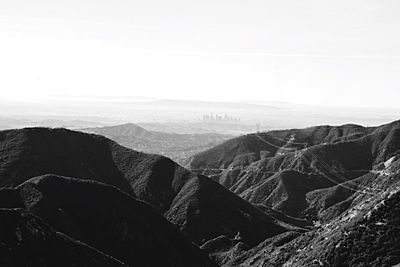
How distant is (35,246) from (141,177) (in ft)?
218

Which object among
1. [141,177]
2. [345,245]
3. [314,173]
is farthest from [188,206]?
[314,173]

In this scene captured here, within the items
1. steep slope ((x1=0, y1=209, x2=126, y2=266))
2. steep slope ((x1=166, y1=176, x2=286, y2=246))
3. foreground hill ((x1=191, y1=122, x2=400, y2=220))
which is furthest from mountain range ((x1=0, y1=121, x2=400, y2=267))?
foreground hill ((x1=191, y1=122, x2=400, y2=220))

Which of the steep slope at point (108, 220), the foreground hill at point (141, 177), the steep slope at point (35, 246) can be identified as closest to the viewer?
→ the steep slope at point (35, 246)

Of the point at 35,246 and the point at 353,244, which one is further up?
the point at 35,246

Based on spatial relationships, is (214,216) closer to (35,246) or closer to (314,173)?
(35,246)

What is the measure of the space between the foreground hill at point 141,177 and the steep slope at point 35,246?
155ft

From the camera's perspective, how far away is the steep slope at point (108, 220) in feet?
273

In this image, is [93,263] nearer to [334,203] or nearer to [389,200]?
[389,200]

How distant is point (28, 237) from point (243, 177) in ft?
408

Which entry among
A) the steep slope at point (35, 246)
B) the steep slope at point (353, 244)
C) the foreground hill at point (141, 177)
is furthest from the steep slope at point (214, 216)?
the steep slope at point (35, 246)

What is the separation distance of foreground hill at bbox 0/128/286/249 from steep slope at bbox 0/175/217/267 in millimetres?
20255

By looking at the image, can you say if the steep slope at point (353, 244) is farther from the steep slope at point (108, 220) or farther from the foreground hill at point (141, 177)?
the foreground hill at point (141, 177)

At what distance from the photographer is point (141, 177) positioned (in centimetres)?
12712

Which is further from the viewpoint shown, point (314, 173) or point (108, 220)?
point (314, 173)
